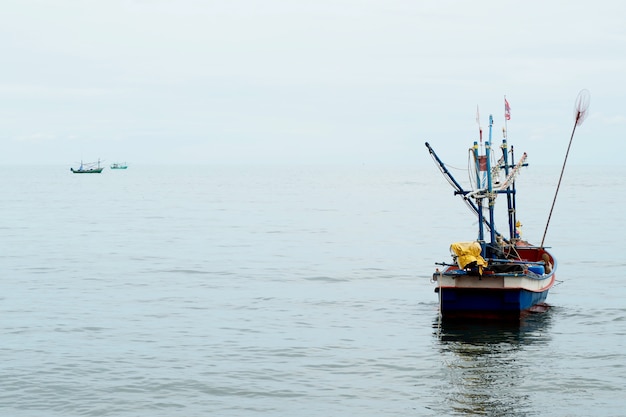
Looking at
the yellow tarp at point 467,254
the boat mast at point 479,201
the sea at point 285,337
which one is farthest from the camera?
the boat mast at point 479,201

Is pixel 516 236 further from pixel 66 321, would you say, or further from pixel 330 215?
pixel 330 215

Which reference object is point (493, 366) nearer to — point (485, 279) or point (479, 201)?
point (485, 279)

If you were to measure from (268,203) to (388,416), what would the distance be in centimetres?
10245

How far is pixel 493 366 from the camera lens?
2564cm

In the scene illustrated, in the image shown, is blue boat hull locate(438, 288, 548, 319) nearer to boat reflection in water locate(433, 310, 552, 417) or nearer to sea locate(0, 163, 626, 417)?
boat reflection in water locate(433, 310, 552, 417)

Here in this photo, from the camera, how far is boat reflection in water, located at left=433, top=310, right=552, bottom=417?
21703 mm

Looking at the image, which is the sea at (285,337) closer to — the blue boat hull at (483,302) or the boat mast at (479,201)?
the blue boat hull at (483,302)

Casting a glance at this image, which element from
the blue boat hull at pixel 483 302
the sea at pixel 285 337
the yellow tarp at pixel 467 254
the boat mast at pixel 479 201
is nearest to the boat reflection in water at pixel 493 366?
the sea at pixel 285 337

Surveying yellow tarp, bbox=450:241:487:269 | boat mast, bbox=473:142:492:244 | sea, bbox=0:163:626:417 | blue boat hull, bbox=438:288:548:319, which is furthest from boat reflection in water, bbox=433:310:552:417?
boat mast, bbox=473:142:492:244

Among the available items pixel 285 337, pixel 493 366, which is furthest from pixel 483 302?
pixel 285 337

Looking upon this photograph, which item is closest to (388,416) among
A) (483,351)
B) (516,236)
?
(483,351)

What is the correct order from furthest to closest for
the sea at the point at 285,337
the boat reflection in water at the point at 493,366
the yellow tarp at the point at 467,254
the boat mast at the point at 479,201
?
the boat mast at the point at 479,201, the yellow tarp at the point at 467,254, the sea at the point at 285,337, the boat reflection in water at the point at 493,366

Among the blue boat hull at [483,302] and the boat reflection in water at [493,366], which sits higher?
the blue boat hull at [483,302]

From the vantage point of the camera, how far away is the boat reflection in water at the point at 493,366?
21703 millimetres
